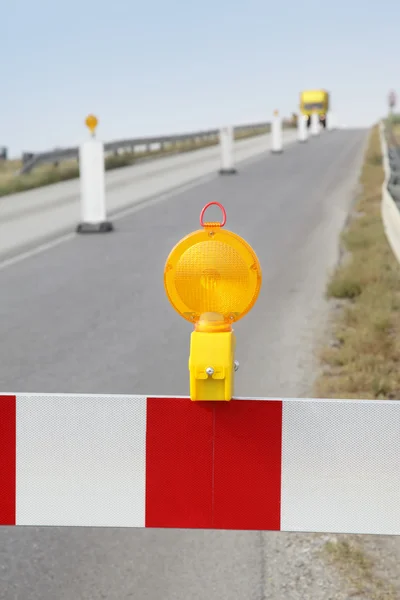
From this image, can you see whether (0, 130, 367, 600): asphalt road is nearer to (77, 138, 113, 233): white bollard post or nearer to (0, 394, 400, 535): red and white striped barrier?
(77, 138, 113, 233): white bollard post

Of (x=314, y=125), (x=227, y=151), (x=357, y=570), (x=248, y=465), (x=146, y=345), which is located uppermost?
(x=248, y=465)

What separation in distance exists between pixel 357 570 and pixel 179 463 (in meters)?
1.08

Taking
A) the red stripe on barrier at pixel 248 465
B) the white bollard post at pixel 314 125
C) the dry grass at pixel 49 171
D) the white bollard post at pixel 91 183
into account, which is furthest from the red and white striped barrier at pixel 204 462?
the white bollard post at pixel 314 125

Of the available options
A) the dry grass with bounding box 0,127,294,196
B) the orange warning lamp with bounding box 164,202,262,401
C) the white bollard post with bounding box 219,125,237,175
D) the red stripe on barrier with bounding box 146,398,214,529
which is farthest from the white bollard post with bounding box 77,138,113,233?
the white bollard post with bounding box 219,125,237,175

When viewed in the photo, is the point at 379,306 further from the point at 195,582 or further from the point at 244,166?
the point at 244,166

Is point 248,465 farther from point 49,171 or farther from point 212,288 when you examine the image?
point 49,171

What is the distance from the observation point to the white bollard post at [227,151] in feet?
103

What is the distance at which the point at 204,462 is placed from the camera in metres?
3.39

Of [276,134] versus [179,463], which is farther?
[276,134]

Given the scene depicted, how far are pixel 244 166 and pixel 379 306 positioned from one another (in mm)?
26366

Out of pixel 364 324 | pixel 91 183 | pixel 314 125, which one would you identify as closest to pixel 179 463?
pixel 364 324

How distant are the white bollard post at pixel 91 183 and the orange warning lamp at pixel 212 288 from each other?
13.3m

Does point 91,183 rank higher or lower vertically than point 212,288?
lower

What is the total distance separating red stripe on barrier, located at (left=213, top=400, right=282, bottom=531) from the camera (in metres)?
3.34
